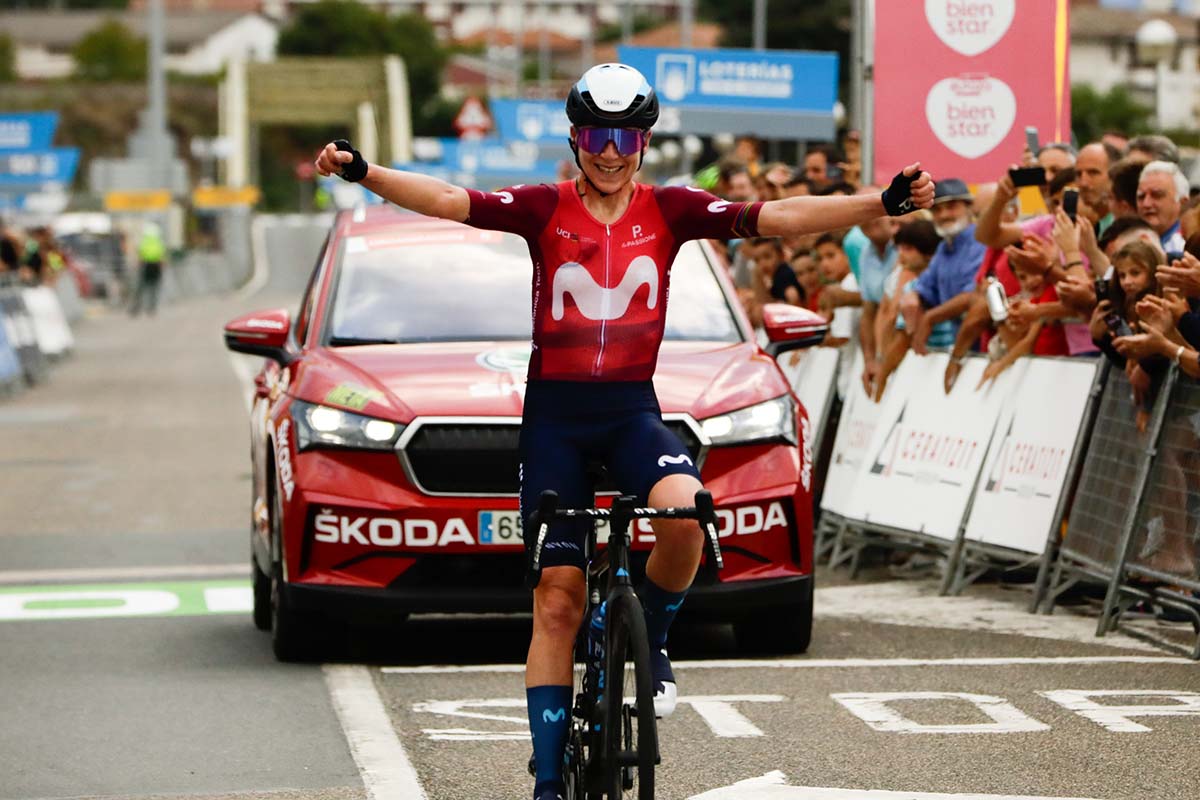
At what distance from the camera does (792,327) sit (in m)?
9.80

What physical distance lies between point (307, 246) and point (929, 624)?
304 ft

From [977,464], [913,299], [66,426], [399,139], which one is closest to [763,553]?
[977,464]

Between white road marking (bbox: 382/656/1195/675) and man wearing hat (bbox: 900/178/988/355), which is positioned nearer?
white road marking (bbox: 382/656/1195/675)

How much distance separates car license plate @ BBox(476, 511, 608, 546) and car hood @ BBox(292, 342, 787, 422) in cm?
37

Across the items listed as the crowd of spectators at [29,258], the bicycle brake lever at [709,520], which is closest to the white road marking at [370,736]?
the bicycle brake lever at [709,520]

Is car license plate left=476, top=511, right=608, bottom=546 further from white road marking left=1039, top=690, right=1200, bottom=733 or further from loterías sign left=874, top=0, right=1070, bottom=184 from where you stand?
loterías sign left=874, top=0, right=1070, bottom=184

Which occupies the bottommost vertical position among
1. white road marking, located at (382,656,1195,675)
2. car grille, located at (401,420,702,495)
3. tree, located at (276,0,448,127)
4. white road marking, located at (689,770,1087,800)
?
white road marking, located at (382,656,1195,675)

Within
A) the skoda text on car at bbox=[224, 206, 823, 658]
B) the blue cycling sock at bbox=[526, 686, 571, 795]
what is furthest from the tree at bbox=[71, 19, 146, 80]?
the blue cycling sock at bbox=[526, 686, 571, 795]

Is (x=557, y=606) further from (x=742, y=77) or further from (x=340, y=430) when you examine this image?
(x=742, y=77)

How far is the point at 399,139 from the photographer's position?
14325cm

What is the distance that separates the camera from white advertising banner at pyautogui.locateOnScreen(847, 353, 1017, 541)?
1161 centimetres

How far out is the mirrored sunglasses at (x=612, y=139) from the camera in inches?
240

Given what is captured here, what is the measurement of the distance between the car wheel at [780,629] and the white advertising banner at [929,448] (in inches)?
88.4

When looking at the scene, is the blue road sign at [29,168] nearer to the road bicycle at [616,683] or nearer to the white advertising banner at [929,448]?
the white advertising banner at [929,448]
